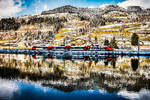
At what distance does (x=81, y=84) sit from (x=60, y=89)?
224 inches

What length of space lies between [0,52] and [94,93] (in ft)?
458

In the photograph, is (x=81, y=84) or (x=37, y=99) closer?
(x=37, y=99)

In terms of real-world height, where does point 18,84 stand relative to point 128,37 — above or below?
below

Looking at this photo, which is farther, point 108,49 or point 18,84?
point 108,49

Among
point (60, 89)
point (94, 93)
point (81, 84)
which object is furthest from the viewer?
point (81, 84)

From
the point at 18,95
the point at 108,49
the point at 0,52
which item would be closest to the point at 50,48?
the point at 108,49

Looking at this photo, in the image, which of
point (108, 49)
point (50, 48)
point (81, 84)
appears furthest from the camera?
point (50, 48)

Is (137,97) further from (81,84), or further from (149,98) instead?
(81,84)

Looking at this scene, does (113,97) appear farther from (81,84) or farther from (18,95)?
(18,95)

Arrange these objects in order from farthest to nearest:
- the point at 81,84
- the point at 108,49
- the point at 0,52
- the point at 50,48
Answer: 1. the point at 0,52
2. the point at 50,48
3. the point at 108,49
4. the point at 81,84

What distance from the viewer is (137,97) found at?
27562 millimetres

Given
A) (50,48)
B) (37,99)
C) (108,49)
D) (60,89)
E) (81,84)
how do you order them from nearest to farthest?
(37,99), (60,89), (81,84), (108,49), (50,48)

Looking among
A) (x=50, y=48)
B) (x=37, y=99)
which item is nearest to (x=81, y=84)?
(x=37, y=99)

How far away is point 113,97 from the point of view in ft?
91.6
